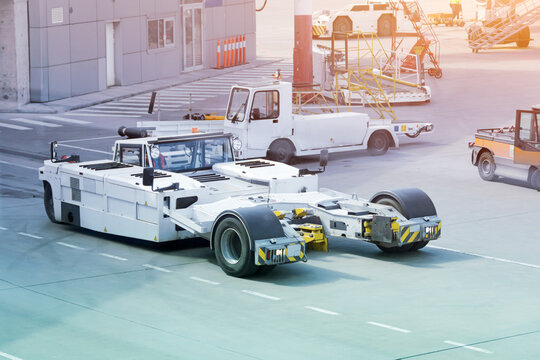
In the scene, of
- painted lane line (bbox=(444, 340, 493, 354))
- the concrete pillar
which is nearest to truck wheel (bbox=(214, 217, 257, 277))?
painted lane line (bbox=(444, 340, 493, 354))

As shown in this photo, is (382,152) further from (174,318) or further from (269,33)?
(269,33)

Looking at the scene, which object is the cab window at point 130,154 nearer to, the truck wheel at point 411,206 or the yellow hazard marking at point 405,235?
the truck wheel at point 411,206

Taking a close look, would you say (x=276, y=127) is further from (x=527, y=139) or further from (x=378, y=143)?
(x=527, y=139)

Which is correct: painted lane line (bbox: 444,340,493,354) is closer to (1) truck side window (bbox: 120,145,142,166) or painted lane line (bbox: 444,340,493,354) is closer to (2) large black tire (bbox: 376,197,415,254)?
(2) large black tire (bbox: 376,197,415,254)

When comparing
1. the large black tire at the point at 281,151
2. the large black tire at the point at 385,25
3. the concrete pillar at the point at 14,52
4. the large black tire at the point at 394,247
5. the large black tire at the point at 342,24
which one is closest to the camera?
the large black tire at the point at 394,247

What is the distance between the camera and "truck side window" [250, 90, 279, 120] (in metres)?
27.0

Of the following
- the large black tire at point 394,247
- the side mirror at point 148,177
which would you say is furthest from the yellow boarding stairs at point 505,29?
the side mirror at point 148,177

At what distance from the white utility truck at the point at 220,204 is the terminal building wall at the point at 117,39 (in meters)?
18.9

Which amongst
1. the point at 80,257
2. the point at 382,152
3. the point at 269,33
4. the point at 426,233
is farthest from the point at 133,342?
the point at 269,33

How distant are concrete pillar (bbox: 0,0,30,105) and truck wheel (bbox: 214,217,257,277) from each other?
23.8 m

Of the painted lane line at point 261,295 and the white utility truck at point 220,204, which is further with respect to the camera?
the white utility truck at point 220,204

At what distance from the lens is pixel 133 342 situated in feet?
41.8

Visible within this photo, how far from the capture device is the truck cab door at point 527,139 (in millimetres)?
24188

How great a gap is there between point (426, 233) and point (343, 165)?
35.8 feet
